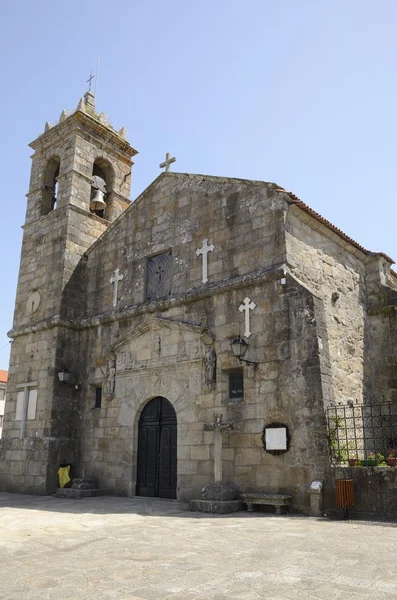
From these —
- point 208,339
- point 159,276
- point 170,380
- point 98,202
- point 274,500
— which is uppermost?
point 98,202

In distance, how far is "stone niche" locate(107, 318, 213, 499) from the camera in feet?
33.4

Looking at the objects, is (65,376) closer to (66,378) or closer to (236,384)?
(66,378)

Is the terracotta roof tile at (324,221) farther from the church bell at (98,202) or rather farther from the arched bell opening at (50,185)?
the arched bell opening at (50,185)

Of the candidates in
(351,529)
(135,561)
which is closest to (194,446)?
(351,529)

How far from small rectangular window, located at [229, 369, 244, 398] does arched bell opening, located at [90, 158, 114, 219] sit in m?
7.54

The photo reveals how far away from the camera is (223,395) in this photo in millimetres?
9922

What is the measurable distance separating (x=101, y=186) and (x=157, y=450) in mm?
8501

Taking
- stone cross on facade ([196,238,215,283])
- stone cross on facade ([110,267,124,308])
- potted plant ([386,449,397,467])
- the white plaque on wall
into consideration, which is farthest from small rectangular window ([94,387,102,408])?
potted plant ([386,449,397,467])

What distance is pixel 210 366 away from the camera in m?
10.2

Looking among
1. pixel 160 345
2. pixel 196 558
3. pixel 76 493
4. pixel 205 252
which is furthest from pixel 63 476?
pixel 196 558

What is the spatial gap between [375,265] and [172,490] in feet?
24.0

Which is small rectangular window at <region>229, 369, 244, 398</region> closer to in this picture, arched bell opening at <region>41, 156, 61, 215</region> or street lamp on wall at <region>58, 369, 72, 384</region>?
street lamp on wall at <region>58, 369, 72, 384</region>

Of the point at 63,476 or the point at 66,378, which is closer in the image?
the point at 63,476

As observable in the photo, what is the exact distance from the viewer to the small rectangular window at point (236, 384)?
9789 millimetres
